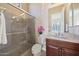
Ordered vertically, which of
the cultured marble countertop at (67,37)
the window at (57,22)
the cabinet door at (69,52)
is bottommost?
the cabinet door at (69,52)

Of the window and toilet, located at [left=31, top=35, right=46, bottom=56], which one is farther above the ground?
the window

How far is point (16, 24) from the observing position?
153cm

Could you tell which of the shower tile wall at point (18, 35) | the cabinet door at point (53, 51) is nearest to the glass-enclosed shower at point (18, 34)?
the shower tile wall at point (18, 35)

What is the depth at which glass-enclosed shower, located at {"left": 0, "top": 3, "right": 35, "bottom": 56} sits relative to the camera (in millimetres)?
1511

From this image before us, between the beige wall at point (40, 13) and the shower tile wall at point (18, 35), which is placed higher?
the beige wall at point (40, 13)

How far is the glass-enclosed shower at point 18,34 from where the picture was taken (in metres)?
1.51

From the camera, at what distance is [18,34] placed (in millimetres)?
1540

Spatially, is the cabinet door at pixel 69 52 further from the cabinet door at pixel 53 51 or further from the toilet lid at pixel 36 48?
the toilet lid at pixel 36 48

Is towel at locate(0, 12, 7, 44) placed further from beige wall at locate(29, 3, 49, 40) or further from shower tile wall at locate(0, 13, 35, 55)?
beige wall at locate(29, 3, 49, 40)

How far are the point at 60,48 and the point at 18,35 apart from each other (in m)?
0.49

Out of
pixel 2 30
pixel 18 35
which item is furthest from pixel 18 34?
pixel 2 30

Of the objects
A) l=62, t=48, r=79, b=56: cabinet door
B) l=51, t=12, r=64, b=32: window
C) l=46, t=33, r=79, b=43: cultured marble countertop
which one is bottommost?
l=62, t=48, r=79, b=56: cabinet door

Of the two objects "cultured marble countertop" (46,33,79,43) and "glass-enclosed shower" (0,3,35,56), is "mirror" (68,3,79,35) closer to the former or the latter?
"cultured marble countertop" (46,33,79,43)

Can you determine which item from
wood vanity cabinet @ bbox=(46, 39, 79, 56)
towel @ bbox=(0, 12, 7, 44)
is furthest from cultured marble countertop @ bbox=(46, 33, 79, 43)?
towel @ bbox=(0, 12, 7, 44)
